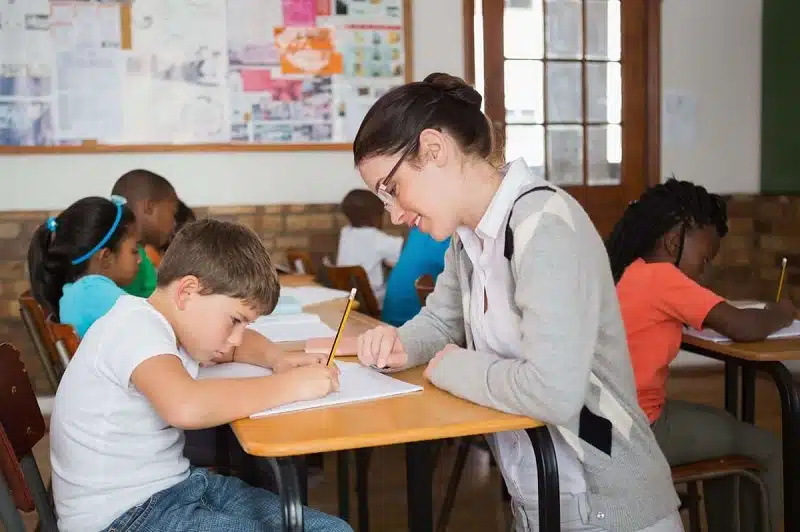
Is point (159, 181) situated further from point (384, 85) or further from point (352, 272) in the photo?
point (384, 85)

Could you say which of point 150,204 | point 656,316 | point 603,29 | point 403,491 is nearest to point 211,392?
point 656,316

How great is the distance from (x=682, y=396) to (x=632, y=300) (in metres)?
2.53

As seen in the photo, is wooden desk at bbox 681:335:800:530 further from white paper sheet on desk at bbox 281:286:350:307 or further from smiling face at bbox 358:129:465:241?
white paper sheet on desk at bbox 281:286:350:307

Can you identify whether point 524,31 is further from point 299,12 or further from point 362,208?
point 362,208

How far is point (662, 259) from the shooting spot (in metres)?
2.26

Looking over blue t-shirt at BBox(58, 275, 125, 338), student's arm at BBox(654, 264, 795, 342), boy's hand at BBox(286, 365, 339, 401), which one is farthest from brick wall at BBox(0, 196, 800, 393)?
boy's hand at BBox(286, 365, 339, 401)

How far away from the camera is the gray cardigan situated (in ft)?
4.21

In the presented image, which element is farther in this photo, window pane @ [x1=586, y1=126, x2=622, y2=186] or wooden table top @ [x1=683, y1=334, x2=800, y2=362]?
window pane @ [x1=586, y1=126, x2=622, y2=186]

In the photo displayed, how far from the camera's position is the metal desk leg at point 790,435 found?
6.51 ft

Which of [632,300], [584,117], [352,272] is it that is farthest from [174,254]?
[584,117]

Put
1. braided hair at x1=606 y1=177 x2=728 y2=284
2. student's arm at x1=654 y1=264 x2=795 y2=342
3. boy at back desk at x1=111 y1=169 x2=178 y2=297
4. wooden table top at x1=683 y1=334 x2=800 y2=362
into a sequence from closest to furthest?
1. wooden table top at x1=683 y1=334 x2=800 y2=362
2. student's arm at x1=654 y1=264 x2=795 y2=342
3. braided hair at x1=606 y1=177 x2=728 y2=284
4. boy at back desk at x1=111 y1=169 x2=178 y2=297

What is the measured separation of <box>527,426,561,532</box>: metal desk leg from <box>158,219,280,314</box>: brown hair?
53cm

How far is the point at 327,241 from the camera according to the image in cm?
457

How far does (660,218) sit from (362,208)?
7.31ft
